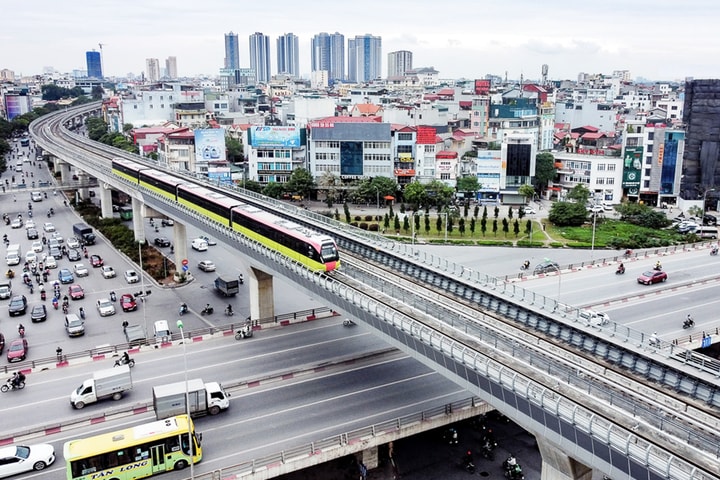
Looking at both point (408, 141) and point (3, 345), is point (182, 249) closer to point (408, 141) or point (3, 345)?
point (3, 345)

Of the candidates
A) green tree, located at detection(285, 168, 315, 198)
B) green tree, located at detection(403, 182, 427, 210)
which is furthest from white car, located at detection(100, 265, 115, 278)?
green tree, located at detection(403, 182, 427, 210)

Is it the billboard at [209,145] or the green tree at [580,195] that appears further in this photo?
the billboard at [209,145]

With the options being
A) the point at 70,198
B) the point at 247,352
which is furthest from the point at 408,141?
the point at 247,352

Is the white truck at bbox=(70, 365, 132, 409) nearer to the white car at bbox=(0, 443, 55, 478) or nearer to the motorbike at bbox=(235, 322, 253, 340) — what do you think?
the white car at bbox=(0, 443, 55, 478)

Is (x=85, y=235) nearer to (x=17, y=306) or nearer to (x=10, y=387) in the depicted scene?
(x=17, y=306)

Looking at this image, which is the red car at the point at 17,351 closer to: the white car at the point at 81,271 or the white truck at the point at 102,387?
the white truck at the point at 102,387

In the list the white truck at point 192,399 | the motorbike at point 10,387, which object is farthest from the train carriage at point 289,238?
the motorbike at point 10,387
